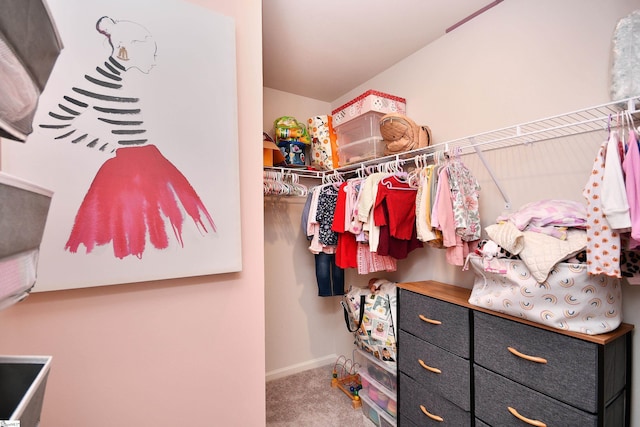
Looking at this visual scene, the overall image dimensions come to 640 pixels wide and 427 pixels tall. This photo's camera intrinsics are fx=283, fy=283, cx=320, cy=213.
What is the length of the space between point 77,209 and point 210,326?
0.68 metres

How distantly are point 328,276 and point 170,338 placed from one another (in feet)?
4.82

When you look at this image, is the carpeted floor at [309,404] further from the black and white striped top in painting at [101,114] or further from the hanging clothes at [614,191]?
the black and white striped top in painting at [101,114]

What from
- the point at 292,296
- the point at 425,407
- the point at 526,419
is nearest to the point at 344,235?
the point at 292,296

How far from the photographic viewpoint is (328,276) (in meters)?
2.46

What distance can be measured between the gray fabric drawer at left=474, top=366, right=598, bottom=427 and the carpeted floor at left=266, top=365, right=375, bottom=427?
1.00 m

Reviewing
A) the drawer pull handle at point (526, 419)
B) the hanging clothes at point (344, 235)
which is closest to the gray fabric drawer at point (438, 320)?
the drawer pull handle at point (526, 419)

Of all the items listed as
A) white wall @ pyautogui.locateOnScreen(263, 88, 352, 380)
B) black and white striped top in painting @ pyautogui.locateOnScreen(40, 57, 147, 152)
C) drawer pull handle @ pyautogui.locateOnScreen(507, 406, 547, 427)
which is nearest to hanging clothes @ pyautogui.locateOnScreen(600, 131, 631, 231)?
drawer pull handle @ pyautogui.locateOnScreen(507, 406, 547, 427)

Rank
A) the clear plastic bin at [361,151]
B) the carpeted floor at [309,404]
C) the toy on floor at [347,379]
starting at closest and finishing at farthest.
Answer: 1. the carpeted floor at [309,404]
2. the clear plastic bin at [361,151]
3. the toy on floor at [347,379]

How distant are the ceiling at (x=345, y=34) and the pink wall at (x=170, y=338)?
20.7 inches

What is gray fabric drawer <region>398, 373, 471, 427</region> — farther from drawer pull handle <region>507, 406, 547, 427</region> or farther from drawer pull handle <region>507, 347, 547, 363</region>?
drawer pull handle <region>507, 347, 547, 363</region>

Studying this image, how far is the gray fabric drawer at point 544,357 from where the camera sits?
99 centimetres

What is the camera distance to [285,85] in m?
2.60

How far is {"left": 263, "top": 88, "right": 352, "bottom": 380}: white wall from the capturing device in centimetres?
257

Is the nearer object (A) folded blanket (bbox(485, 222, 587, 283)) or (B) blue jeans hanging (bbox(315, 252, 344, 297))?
(A) folded blanket (bbox(485, 222, 587, 283))
